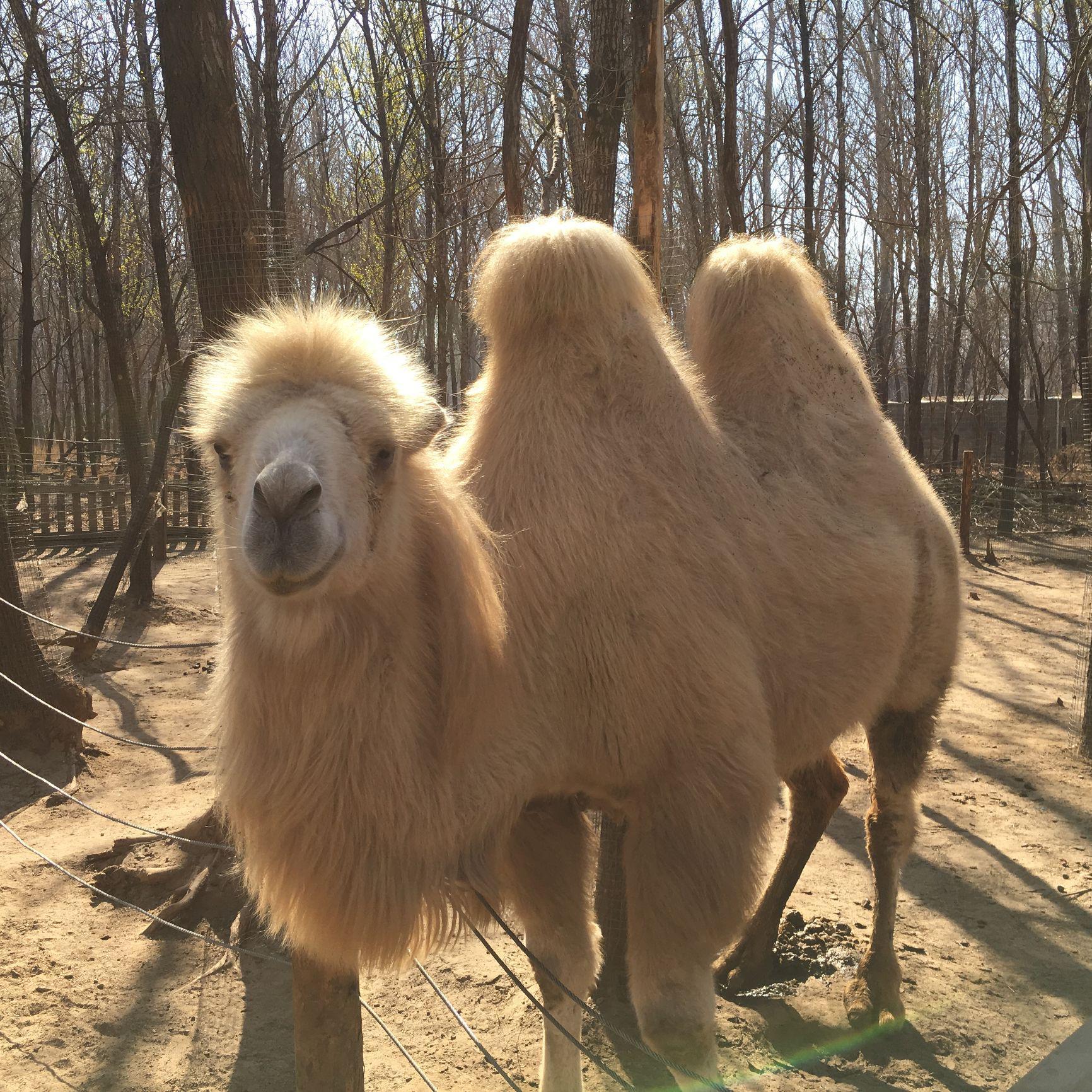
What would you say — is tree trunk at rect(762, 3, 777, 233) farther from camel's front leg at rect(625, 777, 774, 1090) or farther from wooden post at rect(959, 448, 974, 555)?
camel's front leg at rect(625, 777, 774, 1090)

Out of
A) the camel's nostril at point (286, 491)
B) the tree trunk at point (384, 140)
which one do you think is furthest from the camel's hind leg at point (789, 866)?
the tree trunk at point (384, 140)

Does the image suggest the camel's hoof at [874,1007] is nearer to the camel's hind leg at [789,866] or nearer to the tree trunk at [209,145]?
the camel's hind leg at [789,866]

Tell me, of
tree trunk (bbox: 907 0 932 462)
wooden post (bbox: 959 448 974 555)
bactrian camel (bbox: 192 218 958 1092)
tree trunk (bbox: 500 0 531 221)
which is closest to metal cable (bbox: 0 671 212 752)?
bactrian camel (bbox: 192 218 958 1092)

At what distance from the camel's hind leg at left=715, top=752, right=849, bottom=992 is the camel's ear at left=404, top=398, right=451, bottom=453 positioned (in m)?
2.65

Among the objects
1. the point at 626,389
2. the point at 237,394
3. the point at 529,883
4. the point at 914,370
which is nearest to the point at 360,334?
the point at 237,394

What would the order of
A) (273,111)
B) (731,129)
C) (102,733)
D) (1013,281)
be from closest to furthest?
(102,733)
(731,129)
(273,111)
(1013,281)

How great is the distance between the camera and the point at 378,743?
2.26 metres

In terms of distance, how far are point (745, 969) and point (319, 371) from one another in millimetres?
3311

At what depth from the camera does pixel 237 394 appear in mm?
2344

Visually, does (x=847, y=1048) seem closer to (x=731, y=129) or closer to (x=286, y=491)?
(x=286, y=491)

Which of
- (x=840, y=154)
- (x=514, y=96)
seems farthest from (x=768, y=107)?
(x=514, y=96)

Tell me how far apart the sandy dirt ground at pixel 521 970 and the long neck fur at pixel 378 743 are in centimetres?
60

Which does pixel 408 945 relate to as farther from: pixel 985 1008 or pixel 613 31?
pixel 613 31

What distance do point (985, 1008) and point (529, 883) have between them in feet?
7.43
